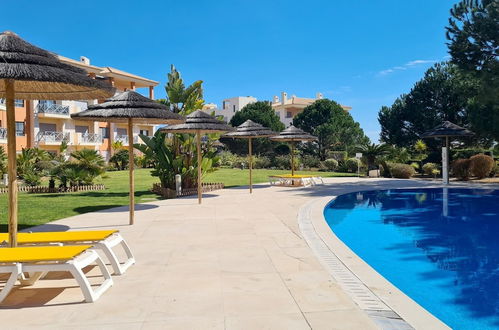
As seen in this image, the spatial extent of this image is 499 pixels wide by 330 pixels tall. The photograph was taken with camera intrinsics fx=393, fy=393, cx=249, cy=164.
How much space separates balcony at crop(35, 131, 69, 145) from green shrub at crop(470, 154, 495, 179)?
3495 cm

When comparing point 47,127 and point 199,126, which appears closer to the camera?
point 199,126

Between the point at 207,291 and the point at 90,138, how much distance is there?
1590 inches

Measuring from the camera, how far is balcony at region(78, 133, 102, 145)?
40625 mm

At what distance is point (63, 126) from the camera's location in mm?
40000

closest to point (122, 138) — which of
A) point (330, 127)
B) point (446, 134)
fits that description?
point (330, 127)

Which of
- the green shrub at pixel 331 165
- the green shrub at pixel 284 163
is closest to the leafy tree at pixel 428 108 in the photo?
the green shrub at pixel 331 165

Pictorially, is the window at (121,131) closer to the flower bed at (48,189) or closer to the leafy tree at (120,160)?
the leafy tree at (120,160)

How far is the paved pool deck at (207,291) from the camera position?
3.95m

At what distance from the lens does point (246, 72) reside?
1543 inches

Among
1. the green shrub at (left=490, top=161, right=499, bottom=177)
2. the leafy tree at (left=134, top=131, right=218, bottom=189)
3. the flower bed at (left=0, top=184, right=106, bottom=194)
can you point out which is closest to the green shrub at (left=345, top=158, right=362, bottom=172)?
the green shrub at (left=490, top=161, right=499, bottom=177)

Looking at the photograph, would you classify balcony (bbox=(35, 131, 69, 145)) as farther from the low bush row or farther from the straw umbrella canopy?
the straw umbrella canopy

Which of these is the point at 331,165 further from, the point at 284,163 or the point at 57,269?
the point at 57,269

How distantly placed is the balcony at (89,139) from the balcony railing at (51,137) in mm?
1860

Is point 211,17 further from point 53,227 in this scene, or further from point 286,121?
point 286,121
